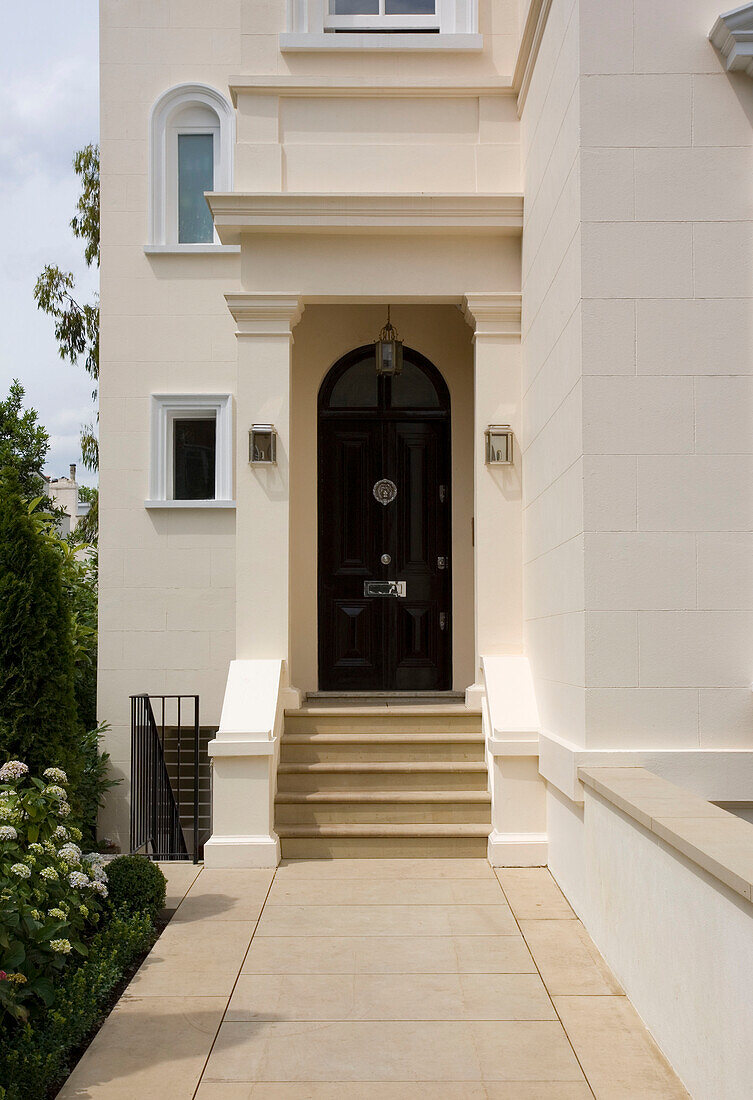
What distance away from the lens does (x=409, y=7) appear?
28.1ft

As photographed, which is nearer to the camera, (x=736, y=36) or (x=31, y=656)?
(x=736, y=36)

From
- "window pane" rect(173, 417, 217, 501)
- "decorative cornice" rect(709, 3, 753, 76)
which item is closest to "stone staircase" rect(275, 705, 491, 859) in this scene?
"window pane" rect(173, 417, 217, 501)

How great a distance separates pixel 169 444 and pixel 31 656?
154 inches

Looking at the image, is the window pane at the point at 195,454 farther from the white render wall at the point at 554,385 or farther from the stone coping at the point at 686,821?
the stone coping at the point at 686,821

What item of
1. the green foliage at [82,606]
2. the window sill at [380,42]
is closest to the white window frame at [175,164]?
the window sill at [380,42]

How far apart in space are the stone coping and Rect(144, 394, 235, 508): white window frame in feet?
17.9

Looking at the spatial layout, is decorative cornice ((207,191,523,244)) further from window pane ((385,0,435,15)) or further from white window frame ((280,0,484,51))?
window pane ((385,0,435,15))

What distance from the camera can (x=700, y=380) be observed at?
5.32 meters

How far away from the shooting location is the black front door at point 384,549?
9172 millimetres

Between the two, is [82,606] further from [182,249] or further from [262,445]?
[262,445]

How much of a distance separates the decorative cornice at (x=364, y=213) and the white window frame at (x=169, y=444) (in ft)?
7.83

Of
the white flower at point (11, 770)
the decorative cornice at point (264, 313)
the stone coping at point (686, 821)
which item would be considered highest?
the decorative cornice at point (264, 313)

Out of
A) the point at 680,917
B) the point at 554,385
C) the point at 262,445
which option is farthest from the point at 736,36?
the point at 680,917

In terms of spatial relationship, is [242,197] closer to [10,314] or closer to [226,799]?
[226,799]
